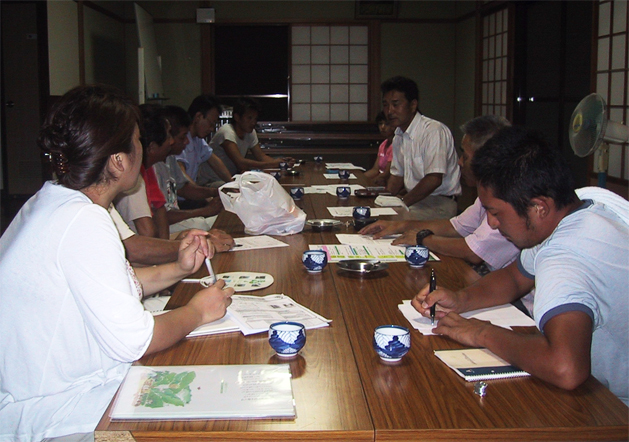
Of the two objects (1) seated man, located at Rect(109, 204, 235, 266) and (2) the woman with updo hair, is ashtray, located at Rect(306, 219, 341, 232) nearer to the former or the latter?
(1) seated man, located at Rect(109, 204, 235, 266)

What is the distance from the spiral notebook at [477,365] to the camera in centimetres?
120

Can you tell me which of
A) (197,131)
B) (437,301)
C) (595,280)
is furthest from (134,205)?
(197,131)

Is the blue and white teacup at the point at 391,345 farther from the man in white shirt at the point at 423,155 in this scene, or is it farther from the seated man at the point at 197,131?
the seated man at the point at 197,131

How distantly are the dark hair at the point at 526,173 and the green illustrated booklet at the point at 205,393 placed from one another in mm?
600

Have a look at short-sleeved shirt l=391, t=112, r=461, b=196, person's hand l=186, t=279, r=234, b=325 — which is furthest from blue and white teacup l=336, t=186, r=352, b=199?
person's hand l=186, t=279, r=234, b=325

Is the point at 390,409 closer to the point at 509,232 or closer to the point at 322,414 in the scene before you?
the point at 322,414

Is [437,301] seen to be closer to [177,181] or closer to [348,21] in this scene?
[177,181]

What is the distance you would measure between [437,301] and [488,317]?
0.45ft

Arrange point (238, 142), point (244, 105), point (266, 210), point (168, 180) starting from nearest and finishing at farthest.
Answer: point (266, 210) < point (168, 180) < point (244, 105) < point (238, 142)

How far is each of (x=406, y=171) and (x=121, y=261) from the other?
129 inches

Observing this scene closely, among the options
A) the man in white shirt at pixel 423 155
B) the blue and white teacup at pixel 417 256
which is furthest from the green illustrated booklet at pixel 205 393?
the man in white shirt at pixel 423 155

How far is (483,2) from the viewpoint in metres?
7.35

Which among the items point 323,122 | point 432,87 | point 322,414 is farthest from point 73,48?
point 322,414

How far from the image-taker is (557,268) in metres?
1.25
